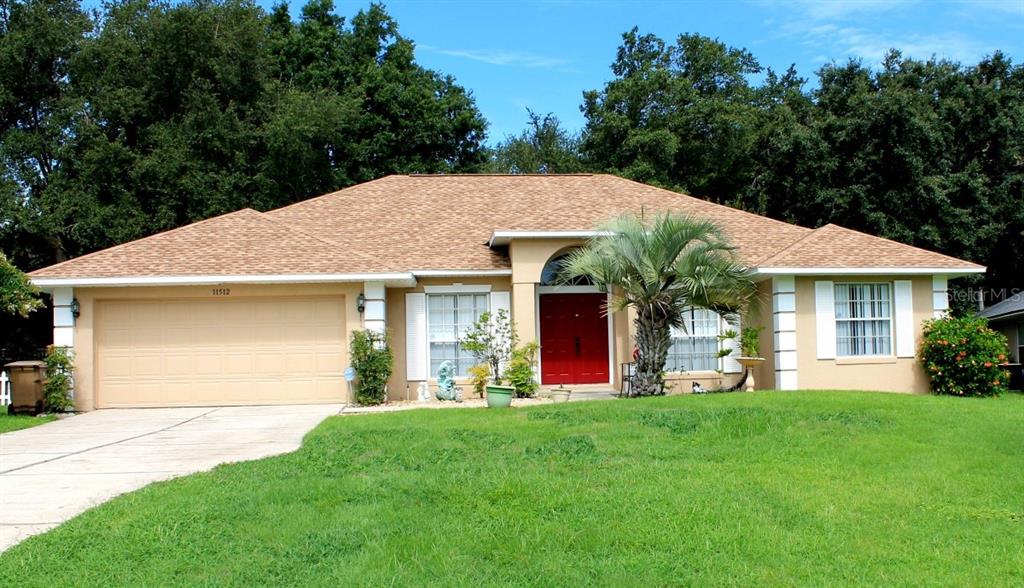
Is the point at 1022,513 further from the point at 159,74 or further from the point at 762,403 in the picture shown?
the point at 159,74

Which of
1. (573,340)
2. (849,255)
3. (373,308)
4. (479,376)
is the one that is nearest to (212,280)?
(373,308)

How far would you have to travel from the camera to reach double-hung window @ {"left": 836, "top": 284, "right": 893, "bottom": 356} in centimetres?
1759

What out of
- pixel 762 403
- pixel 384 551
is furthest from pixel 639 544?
pixel 762 403

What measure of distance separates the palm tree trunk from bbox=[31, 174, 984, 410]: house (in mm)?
2650

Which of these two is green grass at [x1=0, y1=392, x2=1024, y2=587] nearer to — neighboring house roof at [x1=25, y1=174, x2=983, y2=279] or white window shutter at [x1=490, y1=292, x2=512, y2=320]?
neighboring house roof at [x1=25, y1=174, x2=983, y2=279]

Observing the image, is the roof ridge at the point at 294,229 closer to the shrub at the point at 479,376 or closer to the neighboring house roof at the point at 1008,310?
the shrub at the point at 479,376

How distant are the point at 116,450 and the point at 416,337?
7.71 metres

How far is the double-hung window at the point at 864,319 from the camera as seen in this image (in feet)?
57.7

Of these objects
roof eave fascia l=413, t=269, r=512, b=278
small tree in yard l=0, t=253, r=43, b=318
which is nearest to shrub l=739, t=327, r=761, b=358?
roof eave fascia l=413, t=269, r=512, b=278

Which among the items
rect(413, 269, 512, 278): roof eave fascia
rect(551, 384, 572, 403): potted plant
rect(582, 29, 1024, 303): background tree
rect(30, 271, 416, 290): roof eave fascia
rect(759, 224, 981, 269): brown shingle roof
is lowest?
rect(551, 384, 572, 403): potted plant

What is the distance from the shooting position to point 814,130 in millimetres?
27516

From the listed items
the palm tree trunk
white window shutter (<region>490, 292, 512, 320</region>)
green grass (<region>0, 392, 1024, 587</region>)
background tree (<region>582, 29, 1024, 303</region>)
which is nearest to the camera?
green grass (<region>0, 392, 1024, 587</region>)

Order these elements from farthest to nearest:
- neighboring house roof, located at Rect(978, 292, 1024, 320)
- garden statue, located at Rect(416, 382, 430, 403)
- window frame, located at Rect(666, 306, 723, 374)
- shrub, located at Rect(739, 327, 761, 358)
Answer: neighboring house roof, located at Rect(978, 292, 1024, 320)
window frame, located at Rect(666, 306, 723, 374)
shrub, located at Rect(739, 327, 761, 358)
garden statue, located at Rect(416, 382, 430, 403)

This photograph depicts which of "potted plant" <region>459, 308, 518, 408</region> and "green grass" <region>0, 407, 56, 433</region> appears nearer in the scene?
"green grass" <region>0, 407, 56, 433</region>
